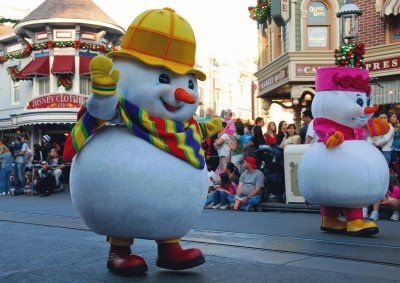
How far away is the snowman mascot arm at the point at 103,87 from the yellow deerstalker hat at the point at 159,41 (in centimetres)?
34

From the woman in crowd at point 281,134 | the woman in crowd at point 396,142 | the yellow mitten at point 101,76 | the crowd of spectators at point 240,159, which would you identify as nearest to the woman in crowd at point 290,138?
the crowd of spectators at point 240,159

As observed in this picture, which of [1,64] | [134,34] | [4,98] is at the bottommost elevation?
[134,34]

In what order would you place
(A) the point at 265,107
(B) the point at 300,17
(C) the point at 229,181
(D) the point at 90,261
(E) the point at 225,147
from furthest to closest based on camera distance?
(A) the point at 265,107
(B) the point at 300,17
(E) the point at 225,147
(C) the point at 229,181
(D) the point at 90,261

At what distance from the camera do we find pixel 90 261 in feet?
16.2

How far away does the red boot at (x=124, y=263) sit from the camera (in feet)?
13.7

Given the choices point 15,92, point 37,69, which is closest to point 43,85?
point 37,69

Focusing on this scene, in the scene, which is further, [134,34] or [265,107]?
[265,107]

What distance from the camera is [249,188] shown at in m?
10.1

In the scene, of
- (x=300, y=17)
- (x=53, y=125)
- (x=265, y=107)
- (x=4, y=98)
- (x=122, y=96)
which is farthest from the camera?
(x=4, y=98)

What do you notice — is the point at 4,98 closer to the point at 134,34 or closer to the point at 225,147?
the point at 225,147

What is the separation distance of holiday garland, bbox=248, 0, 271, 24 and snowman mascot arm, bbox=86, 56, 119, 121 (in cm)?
1523

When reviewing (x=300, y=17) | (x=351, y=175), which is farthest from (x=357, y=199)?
(x=300, y=17)

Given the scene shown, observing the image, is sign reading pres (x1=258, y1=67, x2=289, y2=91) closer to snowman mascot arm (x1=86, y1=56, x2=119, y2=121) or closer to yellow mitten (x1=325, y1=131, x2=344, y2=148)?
yellow mitten (x1=325, y1=131, x2=344, y2=148)

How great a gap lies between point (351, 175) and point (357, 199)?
0.89 feet
